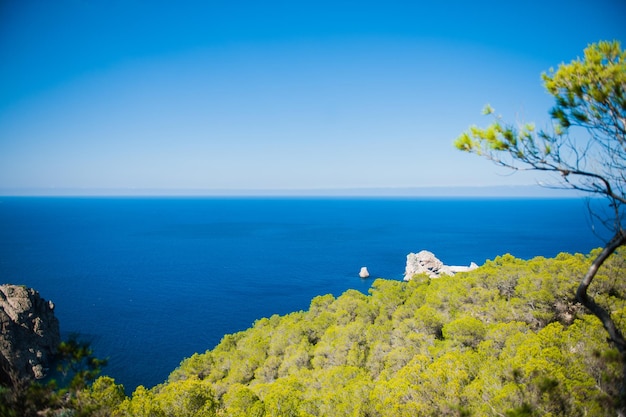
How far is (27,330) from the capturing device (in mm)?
35594

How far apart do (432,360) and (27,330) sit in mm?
42925

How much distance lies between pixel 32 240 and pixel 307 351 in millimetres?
118902

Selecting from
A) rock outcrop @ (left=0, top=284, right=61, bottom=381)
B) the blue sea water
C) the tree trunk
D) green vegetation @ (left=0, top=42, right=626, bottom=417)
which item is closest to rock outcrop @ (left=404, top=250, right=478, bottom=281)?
the blue sea water

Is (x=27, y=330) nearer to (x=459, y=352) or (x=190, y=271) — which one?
(x=190, y=271)

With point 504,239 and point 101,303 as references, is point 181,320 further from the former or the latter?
point 504,239

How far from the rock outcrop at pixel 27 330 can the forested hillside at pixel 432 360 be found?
63.7 feet

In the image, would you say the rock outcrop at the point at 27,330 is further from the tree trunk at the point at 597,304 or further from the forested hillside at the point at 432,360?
the tree trunk at the point at 597,304

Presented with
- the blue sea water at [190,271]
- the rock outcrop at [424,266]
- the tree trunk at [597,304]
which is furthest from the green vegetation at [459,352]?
the rock outcrop at [424,266]

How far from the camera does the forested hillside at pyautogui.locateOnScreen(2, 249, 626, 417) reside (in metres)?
10.1

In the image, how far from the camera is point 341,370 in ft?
61.1

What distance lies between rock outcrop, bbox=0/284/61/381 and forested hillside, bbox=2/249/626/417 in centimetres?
A: 1940

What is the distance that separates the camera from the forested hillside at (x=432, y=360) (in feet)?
33.2

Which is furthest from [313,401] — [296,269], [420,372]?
[296,269]

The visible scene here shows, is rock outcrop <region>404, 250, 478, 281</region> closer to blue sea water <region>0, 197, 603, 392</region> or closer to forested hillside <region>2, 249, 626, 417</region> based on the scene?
blue sea water <region>0, 197, 603, 392</region>
